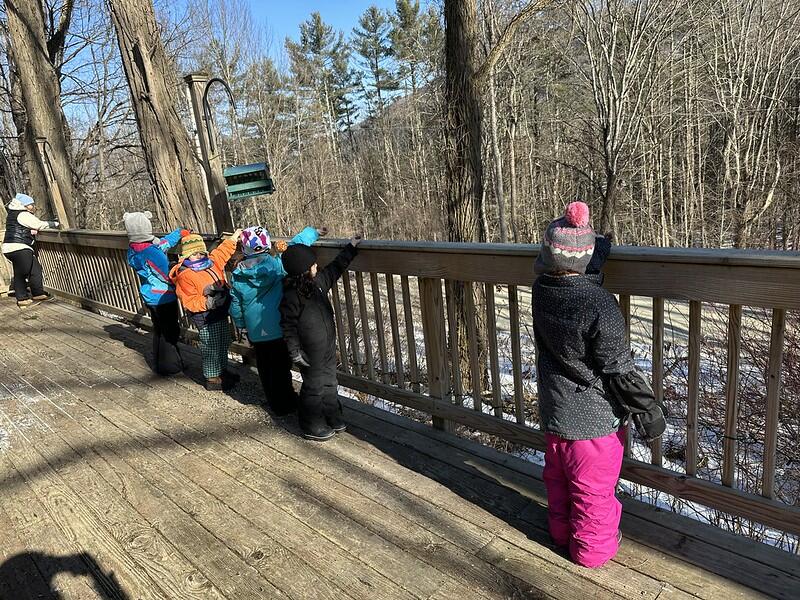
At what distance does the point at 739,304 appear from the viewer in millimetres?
1794

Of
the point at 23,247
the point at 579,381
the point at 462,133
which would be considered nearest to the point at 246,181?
the point at 462,133

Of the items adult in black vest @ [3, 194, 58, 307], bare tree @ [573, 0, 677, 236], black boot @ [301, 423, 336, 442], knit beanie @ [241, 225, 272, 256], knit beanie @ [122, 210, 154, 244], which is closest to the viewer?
black boot @ [301, 423, 336, 442]

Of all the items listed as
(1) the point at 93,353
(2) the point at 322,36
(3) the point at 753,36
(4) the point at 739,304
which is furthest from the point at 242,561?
(2) the point at 322,36

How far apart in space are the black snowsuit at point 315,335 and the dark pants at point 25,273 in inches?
248

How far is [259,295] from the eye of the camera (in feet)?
10.9

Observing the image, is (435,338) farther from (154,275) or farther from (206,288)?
(154,275)

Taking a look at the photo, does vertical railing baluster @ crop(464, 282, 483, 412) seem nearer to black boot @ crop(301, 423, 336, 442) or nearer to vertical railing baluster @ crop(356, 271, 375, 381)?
vertical railing baluster @ crop(356, 271, 375, 381)

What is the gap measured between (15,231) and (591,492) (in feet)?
26.9

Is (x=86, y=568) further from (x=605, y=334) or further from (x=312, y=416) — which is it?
(x=605, y=334)

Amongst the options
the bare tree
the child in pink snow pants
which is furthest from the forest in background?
the child in pink snow pants

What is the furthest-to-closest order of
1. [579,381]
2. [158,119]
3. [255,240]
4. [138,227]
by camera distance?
1. [158,119]
2. [138,227]
3. [255,240]
4. [579,381]

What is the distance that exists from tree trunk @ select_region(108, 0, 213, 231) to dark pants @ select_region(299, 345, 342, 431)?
2.94 m

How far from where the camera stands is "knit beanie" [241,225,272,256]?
10.6ft

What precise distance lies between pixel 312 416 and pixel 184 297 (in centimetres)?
144
